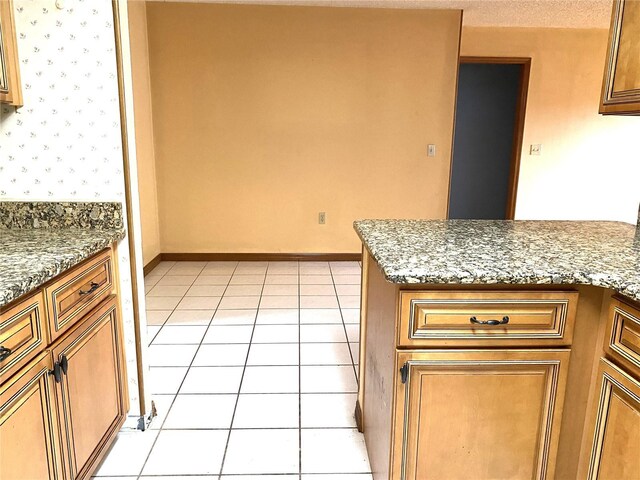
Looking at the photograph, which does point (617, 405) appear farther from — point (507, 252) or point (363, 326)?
point (363, 326)

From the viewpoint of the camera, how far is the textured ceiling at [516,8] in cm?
380

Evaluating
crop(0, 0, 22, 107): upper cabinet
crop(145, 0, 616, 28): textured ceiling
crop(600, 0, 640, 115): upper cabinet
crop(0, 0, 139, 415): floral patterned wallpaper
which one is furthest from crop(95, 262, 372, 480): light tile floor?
crop(145, 0, 616, 28): textured ceiling

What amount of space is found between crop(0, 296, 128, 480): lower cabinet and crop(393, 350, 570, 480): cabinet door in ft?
3.08

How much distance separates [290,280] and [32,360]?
2760mm

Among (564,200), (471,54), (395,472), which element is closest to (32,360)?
(395,472)

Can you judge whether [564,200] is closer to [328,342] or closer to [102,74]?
[328,342]

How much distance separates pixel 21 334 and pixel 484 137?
18.5ft

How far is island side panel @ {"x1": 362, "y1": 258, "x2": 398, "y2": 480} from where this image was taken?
1.24 meters

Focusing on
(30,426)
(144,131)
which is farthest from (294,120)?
(30,426)

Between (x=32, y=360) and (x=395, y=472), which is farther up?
(x=32, y=360)

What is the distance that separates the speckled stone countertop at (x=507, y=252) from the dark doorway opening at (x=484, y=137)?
13.0 feet

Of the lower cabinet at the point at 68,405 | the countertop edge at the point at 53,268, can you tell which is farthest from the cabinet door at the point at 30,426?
the countertop edge at the point at 53,268

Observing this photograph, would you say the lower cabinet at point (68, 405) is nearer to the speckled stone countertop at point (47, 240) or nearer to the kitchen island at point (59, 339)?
the kitchen island at point (59, 339)

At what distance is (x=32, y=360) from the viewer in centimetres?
115
